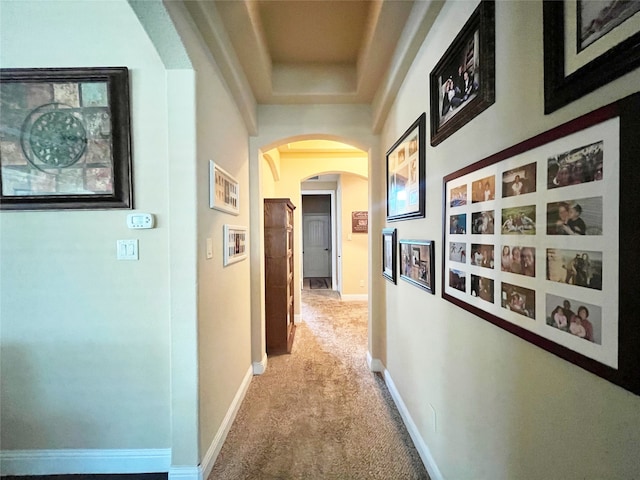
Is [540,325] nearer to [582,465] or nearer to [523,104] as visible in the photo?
[582,465]

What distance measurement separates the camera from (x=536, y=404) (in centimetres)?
76

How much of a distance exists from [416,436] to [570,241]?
157 cm

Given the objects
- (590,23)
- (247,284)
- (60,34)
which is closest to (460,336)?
(590,23)

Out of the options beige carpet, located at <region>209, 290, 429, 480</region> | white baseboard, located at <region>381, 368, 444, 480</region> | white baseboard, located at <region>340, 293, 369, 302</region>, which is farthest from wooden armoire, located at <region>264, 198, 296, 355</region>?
white baseboard, located at <region>340, 293, 369, 302</region>

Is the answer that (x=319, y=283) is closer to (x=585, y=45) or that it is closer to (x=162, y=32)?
(x=162, y=32)

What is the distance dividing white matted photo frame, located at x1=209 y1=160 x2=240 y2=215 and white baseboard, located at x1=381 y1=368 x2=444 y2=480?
6.10ft

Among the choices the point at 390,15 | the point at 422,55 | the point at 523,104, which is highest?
the point at 390,15

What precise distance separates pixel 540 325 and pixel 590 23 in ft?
2.37

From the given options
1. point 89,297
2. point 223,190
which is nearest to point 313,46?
point 223,190

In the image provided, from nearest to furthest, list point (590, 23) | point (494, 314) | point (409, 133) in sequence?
point (590, 23), point (494, 314), point (409, 133)

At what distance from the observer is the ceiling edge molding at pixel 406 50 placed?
1351 mm

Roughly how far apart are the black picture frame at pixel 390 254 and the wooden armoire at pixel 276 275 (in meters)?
1.20

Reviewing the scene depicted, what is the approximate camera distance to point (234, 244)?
209 centimetres

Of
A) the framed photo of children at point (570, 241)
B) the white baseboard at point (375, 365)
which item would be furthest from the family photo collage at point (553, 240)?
the white baseboard at point (375, 365)
